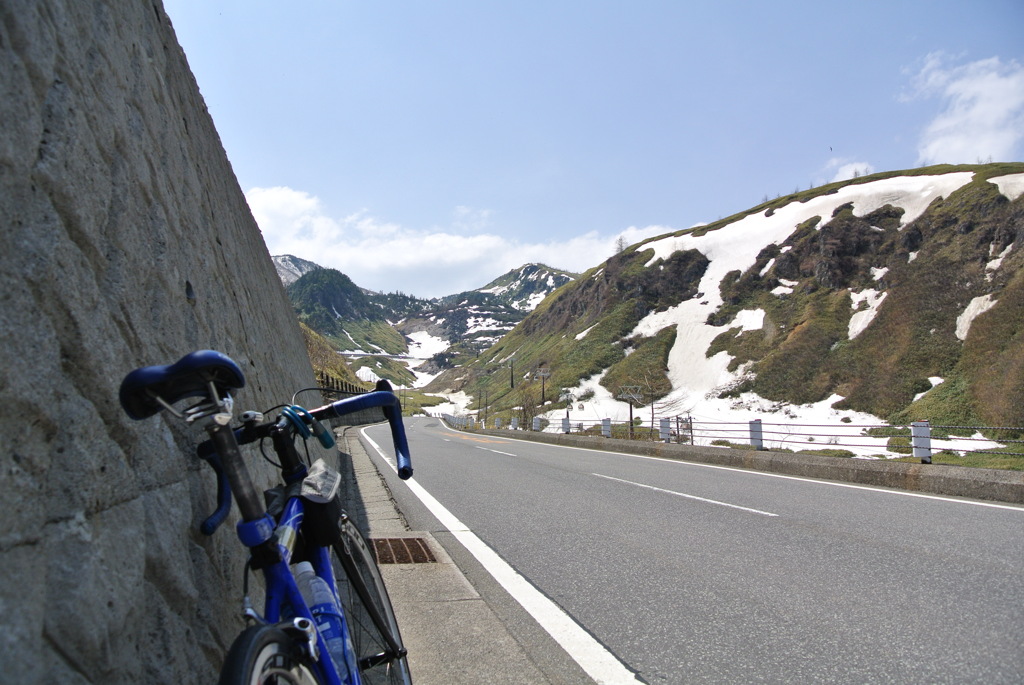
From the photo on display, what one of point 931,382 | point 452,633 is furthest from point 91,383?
point 931,382

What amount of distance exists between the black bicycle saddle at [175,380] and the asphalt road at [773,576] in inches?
106

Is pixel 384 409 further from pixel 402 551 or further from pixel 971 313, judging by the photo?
pixel 971 313

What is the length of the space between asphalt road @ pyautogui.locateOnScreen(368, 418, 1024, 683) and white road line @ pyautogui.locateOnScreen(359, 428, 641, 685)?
3.3 inches

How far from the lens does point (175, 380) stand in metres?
1.47

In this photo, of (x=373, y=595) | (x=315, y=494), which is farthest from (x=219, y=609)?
(x=315, y=494)

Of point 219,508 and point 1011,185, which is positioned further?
Answer: point 1011,185

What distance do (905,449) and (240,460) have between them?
32.4 metres

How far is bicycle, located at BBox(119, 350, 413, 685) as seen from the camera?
56.6 inches

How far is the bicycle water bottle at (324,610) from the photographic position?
1.77m

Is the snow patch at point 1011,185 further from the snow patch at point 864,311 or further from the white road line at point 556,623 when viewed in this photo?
the white road line at point 556,623

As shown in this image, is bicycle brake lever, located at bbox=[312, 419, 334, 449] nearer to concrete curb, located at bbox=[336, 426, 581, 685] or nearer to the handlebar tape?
the handlebar tape

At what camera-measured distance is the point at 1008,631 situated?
12.0 ft

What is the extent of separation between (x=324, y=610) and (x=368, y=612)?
0.71 m

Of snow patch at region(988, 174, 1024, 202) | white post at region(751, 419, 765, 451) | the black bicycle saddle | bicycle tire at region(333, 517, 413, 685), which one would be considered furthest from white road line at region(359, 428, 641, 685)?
snow patch at region(988, 174, 1024, 202)
